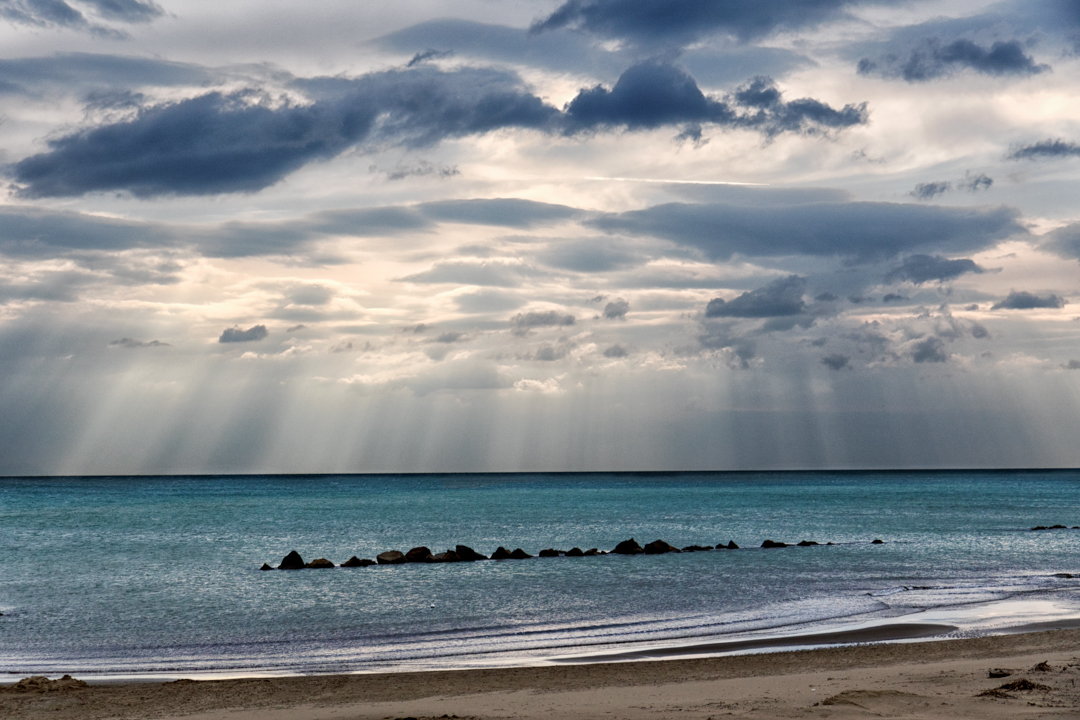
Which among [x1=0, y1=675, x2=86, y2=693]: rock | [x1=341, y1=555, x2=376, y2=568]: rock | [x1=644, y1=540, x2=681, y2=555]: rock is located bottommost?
[x1=644, y1=540, x2=681, y2=555]: rock

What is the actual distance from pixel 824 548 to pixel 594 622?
26165mm

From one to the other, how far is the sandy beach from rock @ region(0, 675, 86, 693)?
0.17 meters

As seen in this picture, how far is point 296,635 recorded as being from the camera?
70.8ft

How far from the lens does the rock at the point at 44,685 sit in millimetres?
15117

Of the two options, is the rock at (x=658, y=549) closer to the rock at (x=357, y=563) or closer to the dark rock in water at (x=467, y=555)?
the dark rock in water at (x=467, y=555)

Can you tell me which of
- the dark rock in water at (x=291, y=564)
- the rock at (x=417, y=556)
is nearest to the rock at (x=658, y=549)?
the rock at (x=417, y=556)

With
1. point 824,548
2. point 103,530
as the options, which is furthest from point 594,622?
point 103,530

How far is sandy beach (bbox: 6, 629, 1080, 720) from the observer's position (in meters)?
12.2

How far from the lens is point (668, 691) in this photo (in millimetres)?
14211

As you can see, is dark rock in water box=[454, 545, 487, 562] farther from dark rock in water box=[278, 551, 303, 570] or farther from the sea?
dark rock in water box=[278, 551, 303, 570]

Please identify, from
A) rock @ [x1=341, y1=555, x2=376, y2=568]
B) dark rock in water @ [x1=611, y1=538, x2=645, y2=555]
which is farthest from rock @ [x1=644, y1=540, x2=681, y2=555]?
rock @ [x1=341, y1=555, x2=376, y2=568]

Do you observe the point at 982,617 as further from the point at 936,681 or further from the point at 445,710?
the point at 445,710

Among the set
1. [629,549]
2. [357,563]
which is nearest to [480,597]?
[357,563]

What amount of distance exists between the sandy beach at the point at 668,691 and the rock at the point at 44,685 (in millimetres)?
167
